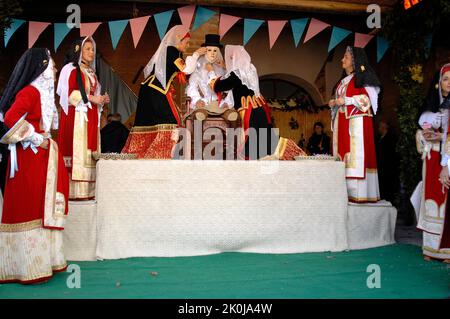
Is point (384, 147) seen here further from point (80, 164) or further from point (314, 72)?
point (80, 164)

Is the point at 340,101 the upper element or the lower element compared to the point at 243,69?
lower

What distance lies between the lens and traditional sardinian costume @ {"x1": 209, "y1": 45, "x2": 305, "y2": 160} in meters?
5.27

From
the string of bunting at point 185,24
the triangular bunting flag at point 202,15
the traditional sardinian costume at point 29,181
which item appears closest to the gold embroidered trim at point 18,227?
the traditional sardinian costume at point 29,181

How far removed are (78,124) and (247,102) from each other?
2.11 m

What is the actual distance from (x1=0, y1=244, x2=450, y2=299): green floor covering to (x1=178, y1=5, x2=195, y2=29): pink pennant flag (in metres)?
4.13

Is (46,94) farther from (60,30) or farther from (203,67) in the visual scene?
(60,30)

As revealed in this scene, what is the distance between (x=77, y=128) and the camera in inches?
178

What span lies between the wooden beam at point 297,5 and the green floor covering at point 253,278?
14.0 feet

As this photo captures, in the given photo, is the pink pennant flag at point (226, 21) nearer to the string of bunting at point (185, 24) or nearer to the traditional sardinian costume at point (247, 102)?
the string of bunting at point (185, 24)

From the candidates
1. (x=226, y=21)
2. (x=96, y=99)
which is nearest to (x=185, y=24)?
(x=226, y=21)

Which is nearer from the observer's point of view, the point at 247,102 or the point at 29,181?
the point at 29,181

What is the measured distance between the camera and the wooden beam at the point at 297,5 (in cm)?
686

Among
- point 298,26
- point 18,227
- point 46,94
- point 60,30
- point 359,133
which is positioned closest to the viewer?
point 18,227

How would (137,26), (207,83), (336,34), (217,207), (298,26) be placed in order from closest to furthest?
1. (217,207)
2. (207,83)
3. (137,26)
4. (298,26)
5. (336,34)
